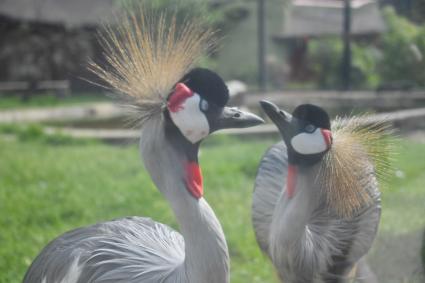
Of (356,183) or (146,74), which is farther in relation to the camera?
(356,183)

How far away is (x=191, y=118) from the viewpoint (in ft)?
4.42

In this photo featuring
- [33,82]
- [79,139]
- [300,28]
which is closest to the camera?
[79,139]

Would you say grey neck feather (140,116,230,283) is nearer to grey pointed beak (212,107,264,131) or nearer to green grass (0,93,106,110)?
grey pointed beak (212,107,264,131)

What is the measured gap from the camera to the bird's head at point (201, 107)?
1.35m

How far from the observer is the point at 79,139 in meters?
5.47

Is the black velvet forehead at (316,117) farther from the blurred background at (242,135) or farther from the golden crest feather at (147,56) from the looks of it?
the golden crest feather at (147,56)

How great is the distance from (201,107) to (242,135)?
4.52 m

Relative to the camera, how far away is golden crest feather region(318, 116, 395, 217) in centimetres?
156

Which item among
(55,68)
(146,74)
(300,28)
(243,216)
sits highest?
(146,74)

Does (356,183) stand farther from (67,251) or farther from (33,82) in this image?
(33,82)

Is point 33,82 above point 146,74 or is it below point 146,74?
below

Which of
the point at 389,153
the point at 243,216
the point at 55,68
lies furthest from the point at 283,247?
the point at 55,68

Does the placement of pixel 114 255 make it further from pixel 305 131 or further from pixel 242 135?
pixel 242 135

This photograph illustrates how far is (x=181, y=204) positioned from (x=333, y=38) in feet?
23.2
